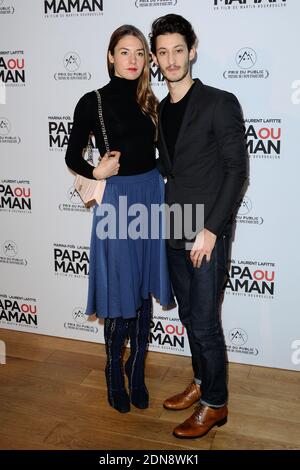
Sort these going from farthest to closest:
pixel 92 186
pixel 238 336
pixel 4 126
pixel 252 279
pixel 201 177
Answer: pixel 4 126
pixel 238 336
pixel 252 279
pixel 92 186
pixel 201 177

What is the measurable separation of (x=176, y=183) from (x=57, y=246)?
1.28 metres

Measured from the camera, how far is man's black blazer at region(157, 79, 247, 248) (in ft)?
7.38

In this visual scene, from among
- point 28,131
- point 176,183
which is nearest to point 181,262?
point 176,183

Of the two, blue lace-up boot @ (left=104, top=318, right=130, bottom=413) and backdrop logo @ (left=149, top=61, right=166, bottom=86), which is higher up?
backdrop logo @ (left=149, top=61, right=166, bottom=86)

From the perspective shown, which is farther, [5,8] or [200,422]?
[5,8]

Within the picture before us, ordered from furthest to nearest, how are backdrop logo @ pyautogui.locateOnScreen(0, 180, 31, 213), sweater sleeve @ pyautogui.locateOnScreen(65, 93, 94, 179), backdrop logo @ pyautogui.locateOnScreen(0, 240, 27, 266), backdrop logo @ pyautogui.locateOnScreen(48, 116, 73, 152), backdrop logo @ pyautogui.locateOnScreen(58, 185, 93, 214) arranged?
backdrop logo @ pyautogui.locateOnScreen(0, 240, 27, 266) < backdrop logo @ pyautogui.locateOnScreen(0, 180, 31, 213) < backdrop logo @ pyautogui.locateOnScreen(58, 185, 93, 214) < backdrop logo @ pyautogui.locateOnScreen(48, 116, 73, 152) < sweater sleeve @ pyautogui.locateOnScreen(65, 93, 94, 179)

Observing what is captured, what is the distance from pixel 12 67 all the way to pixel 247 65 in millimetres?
1416

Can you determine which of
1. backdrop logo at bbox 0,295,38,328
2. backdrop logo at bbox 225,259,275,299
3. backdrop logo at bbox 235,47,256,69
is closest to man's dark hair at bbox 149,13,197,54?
backdrop logo at bbox 235,47,256,69

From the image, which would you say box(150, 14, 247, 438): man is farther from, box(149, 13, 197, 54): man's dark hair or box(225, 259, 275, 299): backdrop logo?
box(225, 259, 275, 299): backdrop logo

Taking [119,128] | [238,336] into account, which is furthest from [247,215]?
[119,128]

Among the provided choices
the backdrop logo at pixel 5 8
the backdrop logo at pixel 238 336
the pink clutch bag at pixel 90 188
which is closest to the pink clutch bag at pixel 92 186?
the pink clutch bag at pixel 90 188

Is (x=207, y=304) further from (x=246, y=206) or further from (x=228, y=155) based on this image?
(x=246, y=206)

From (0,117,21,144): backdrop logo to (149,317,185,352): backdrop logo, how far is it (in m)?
1.42

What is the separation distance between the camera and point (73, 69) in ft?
10.2
